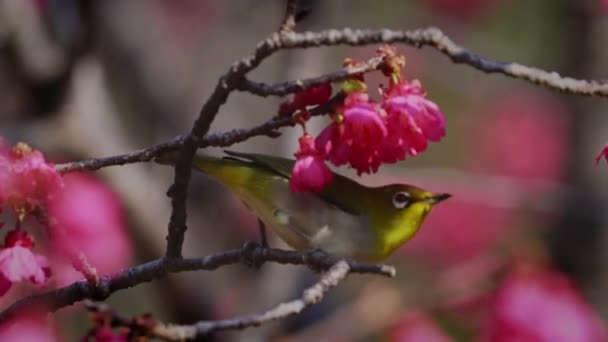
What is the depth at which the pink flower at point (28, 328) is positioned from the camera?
1360 millimetres

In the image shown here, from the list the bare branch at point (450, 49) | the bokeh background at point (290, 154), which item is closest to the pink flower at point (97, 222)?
the bokeh background at point (290, 154)

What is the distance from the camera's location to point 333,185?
6.58 feet

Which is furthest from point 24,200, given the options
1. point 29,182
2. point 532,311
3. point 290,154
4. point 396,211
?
point 290,154

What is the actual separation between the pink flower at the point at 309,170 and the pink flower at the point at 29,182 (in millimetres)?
302

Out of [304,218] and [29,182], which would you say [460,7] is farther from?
[29,182]

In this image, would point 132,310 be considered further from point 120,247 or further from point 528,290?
point 528,290

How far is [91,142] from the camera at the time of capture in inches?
140

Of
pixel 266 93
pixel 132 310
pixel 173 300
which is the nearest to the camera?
pixel 266 93

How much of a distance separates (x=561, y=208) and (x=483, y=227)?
172cm

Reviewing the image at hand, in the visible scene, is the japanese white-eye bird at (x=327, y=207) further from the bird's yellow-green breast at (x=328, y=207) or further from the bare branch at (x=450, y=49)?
the bare branch at (x=450, y=49)

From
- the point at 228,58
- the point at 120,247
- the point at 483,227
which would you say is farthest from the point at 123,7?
the point at 483,227

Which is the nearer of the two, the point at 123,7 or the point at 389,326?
the point at 389,326

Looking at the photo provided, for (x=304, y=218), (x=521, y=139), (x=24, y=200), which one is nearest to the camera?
(x=24, y=200)

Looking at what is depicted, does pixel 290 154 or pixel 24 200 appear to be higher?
Result: pixel 24 200
